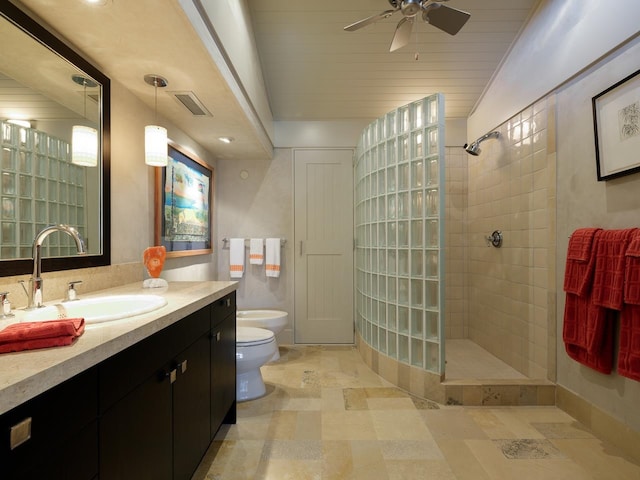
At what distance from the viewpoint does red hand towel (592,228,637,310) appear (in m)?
1.53

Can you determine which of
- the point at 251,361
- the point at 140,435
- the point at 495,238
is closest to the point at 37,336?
the point at 140,435

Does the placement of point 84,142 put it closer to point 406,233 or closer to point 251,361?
point 251,361

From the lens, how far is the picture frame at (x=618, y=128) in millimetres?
1513

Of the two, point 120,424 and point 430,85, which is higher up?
point 430,85

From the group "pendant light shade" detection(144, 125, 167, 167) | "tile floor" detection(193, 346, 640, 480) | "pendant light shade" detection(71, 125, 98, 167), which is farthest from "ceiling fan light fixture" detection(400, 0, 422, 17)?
"tile floor" detection(193, 346, 640, 480)

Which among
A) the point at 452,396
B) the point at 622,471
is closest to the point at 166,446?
the point at 452,396

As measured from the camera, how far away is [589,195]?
1815 mm

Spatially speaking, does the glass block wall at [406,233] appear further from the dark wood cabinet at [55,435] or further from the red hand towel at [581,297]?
the dark wood cabinet at [55,435]

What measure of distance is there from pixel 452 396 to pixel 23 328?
2181 mm

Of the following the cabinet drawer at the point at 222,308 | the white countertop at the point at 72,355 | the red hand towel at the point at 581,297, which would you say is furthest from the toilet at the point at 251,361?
the red hand towel at the point at 581,297

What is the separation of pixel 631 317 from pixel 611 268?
24cm

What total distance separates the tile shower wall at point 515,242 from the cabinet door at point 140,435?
2265mm

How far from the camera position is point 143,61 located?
1.46 metres

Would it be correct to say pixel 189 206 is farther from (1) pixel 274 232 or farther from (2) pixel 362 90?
(2) pixel 362 90
